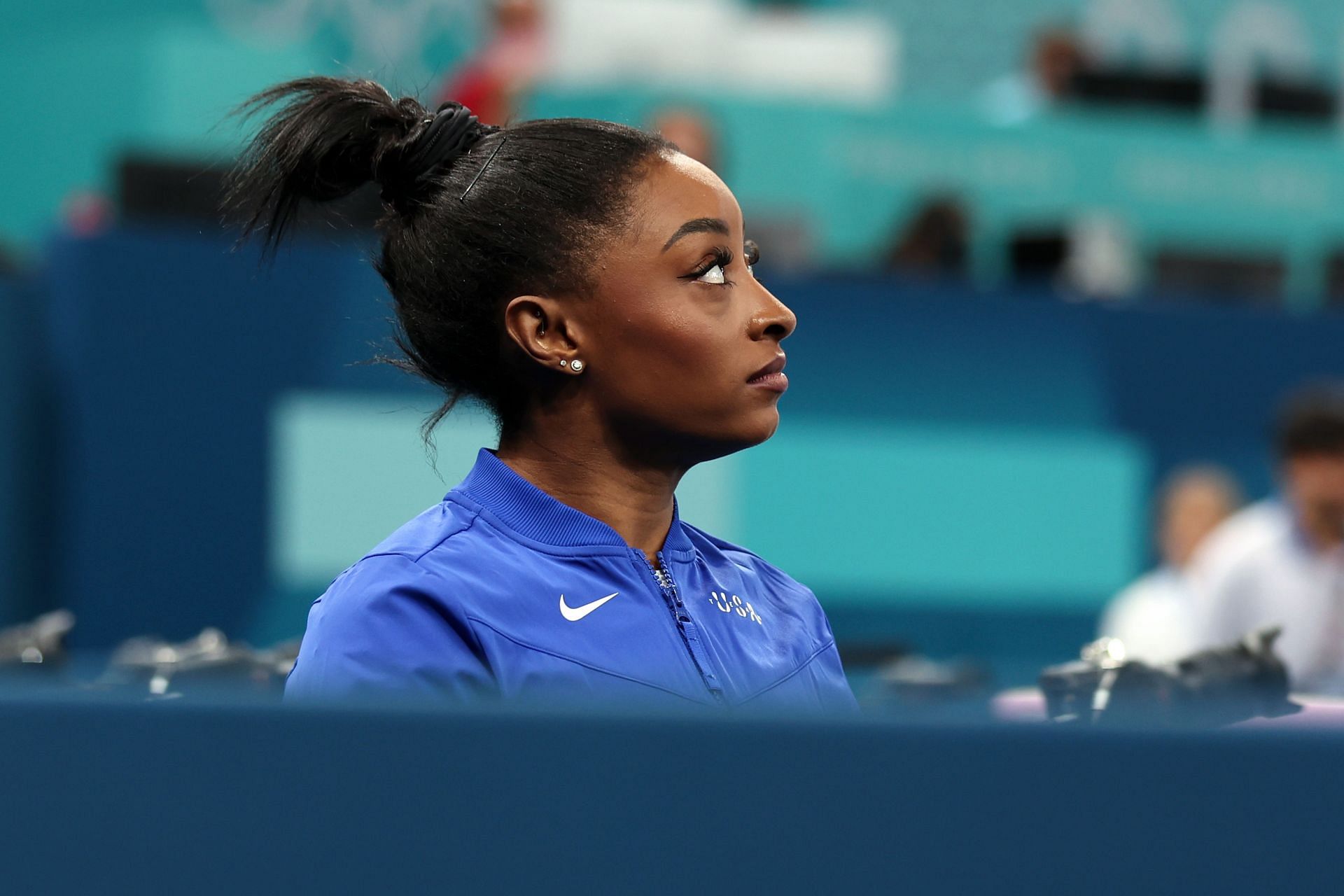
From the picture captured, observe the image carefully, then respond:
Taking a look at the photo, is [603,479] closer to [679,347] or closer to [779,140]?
[679,347]

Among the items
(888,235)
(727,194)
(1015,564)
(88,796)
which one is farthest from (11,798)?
(888,235)

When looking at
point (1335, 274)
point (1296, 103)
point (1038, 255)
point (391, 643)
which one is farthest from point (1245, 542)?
point (1296, 103)

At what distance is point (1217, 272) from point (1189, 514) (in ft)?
8.43

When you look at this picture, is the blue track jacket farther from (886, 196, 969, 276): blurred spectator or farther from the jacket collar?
Result: (886, 196, 969, 276): blurred spectator

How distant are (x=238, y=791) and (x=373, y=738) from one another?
0.22ft

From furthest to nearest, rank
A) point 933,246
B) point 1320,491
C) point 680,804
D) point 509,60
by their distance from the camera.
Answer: point 509,60 → point 933,246 → point 1320,491 → point 680,804

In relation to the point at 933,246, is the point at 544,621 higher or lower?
lower

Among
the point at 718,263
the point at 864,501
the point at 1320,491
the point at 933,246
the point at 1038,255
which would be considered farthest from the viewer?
the point at 1038,255

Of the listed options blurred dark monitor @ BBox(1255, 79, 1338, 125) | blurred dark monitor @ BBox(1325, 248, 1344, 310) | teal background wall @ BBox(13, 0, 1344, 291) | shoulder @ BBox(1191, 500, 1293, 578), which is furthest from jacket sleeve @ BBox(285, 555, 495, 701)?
blurred dark monitor @ BBox(1255, 79, 1338, 125)

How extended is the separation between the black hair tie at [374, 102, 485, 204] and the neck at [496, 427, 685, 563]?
0.77 ft

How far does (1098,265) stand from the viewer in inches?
264

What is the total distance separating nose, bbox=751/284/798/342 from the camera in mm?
1455

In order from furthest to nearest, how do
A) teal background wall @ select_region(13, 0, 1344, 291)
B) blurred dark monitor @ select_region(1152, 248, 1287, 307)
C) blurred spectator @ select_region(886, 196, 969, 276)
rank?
blurred dark monitor @ select_region(1152, 248, 1287, 307) → teal background wall @ select_region(13, 0, 1344, 291) → blurred spectator @ select_region(886, 196, 969, 276)

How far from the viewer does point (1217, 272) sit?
23.6ft
